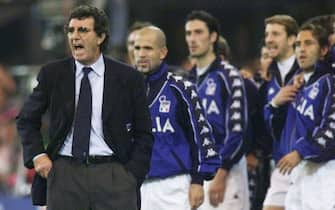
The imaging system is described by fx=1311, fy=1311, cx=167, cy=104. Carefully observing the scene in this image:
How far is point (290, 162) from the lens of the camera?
11.1m

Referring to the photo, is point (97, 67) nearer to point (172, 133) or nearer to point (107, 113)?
point (107, 113)

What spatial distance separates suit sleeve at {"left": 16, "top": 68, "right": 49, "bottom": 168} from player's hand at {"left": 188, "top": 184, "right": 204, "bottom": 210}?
71.7 inches

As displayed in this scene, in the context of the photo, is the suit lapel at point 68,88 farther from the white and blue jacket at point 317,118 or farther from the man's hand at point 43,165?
the white and blue jacket at point 317,118

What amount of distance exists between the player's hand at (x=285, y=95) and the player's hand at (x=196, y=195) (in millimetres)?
1427

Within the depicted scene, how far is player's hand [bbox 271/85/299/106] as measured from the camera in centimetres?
1169

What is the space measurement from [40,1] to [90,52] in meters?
10.6

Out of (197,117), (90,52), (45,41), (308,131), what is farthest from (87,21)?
(45,41)

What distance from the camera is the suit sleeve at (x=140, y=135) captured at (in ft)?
30.8

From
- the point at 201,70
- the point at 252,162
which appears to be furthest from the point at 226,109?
the point at 252,162

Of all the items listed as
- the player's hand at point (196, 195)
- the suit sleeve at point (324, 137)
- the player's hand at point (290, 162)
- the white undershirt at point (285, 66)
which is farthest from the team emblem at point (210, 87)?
the player's hand at point (196, 195)

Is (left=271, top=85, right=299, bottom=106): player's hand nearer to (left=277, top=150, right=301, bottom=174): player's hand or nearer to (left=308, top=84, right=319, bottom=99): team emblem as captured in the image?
(left=308, top=84, right=319, bottom=99): team emblem

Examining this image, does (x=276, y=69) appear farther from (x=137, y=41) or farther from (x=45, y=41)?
(x=45, y=41)

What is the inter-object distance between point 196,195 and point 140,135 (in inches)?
56.5

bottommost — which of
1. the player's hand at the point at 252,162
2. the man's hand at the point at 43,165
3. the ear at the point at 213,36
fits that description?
the player's hand at the point at 252,162
